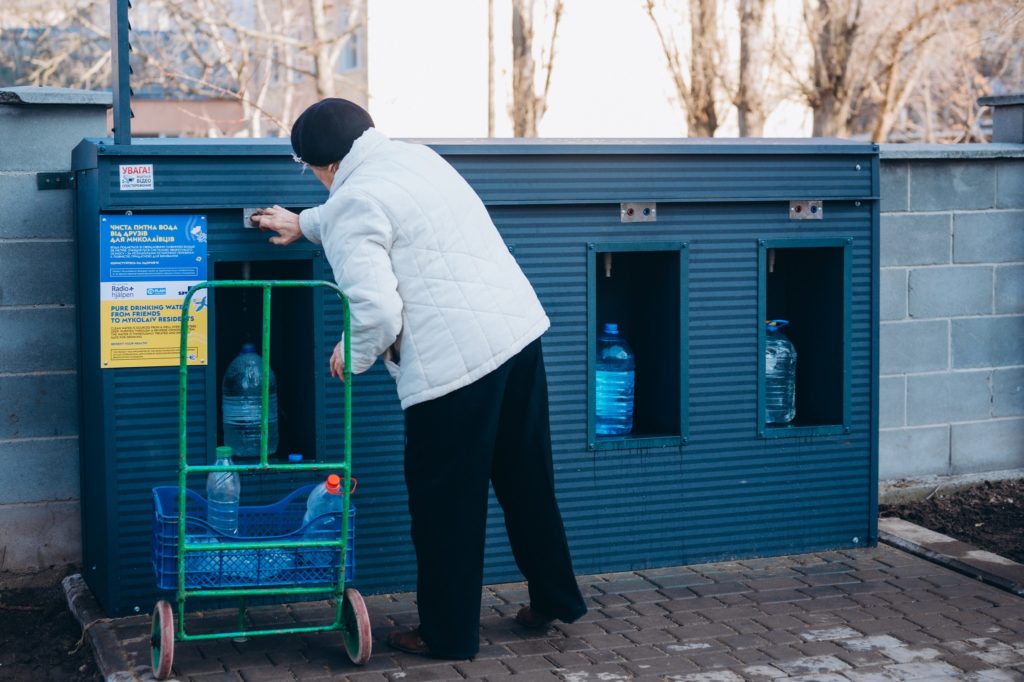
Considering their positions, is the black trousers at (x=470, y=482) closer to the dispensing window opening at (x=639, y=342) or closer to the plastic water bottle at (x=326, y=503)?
the plastic water bottle at (x=326, y=503)

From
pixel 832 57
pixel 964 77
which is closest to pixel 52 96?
pixel 832 57

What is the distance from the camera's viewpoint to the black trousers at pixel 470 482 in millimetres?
4465

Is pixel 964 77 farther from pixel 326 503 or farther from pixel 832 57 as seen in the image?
pixel 326 503

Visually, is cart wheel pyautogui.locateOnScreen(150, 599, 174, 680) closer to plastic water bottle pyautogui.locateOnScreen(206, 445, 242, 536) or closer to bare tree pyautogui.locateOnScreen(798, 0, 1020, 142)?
plastic water bottle pyautogui.locateOnScreen(206, 445, 242, 536)

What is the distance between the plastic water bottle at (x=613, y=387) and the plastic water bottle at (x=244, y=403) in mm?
1405

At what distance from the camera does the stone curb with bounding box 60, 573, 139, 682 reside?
4.40m

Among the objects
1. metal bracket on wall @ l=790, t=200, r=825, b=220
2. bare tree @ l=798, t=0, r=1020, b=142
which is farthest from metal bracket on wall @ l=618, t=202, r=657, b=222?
bare tree @ l=798, t=0, r=1020, b=142

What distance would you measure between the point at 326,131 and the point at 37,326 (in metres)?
1.70

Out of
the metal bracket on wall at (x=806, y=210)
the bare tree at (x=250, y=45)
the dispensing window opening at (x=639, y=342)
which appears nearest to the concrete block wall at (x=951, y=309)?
the metal bracket on wall at (x=806, y=210)

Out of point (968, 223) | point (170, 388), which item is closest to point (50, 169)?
point (170, 388)

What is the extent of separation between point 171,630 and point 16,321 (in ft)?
5.56

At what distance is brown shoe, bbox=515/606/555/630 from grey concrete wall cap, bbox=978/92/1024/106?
12.9 ft

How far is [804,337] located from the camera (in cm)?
611

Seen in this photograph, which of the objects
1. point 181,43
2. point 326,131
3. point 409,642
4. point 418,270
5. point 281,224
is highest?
point 181,43
